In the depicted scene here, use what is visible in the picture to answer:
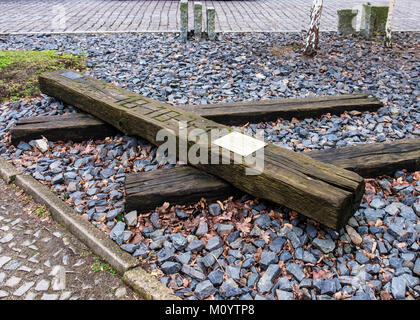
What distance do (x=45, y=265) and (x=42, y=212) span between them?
2.21 feet

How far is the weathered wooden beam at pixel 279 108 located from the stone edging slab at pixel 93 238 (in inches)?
73.2

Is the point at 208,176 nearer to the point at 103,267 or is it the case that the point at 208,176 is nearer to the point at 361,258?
the point at 103,267

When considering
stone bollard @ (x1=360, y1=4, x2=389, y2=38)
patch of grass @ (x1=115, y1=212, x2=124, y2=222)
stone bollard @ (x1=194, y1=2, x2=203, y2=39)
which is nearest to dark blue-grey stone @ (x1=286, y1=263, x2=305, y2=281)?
patch of grass @ (x1=115, y1=212, x2=124, y2=222)

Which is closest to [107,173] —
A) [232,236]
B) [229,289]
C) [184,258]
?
[184,258]

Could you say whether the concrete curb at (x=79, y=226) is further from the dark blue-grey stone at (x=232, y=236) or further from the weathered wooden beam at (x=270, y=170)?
the weathered wooden beam at (x=270, y=170)

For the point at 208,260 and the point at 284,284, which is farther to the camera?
the point at 208,260

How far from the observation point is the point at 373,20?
24.2 feet

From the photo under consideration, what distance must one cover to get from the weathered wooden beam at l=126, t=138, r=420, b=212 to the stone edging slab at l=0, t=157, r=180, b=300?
1.30 feet

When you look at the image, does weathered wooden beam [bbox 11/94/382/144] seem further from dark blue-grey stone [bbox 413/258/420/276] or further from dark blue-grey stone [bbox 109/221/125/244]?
dark blue-grey stone [bbox 413/258/420/276]

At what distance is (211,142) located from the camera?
10.4 feet

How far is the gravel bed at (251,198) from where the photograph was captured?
253 cm

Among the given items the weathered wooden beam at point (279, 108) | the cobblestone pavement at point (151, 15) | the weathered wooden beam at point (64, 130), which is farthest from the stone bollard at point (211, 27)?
the weathered wooden beam at point (64, 130)

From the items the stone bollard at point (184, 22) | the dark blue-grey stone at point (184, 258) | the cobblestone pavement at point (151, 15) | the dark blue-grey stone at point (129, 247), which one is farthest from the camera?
the cobblestone pavement at point (151, 15)

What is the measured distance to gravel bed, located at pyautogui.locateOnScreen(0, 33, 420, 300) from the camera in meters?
2.53
